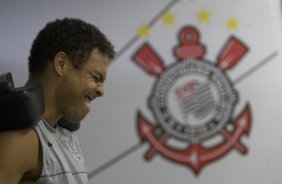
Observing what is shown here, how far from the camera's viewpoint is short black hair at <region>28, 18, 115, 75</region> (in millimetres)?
960

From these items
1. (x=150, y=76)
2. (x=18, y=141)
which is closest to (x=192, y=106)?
(x=150, y=76)

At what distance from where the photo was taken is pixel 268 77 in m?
1.87

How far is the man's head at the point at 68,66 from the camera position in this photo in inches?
37.5

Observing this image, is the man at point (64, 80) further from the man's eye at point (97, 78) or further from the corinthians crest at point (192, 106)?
the corinthians crest at point (192, 106)

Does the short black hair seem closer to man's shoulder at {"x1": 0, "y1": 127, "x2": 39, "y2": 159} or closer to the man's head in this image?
the man's head

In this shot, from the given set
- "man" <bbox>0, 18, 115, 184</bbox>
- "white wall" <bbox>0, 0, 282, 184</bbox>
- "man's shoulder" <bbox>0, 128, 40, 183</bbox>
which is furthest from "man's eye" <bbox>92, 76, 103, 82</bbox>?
"white wall" <bbox>0, 0, 282, 184</bbox>

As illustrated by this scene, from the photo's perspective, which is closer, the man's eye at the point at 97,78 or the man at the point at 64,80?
the man at the point at 64,80

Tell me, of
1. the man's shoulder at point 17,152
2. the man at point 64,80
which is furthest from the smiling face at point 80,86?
the man's shoulder at point 17,152

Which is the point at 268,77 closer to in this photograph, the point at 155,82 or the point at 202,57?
the point at 202,57

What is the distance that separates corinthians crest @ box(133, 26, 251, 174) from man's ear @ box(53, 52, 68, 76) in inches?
34.1

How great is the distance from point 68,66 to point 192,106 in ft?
3.19

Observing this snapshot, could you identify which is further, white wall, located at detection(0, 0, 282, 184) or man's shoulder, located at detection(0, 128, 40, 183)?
white wall, located at detection(0, 0, 282, 184)

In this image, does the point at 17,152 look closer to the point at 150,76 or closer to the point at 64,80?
the point at 64,80

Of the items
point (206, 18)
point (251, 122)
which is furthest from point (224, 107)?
point (206, 18)
